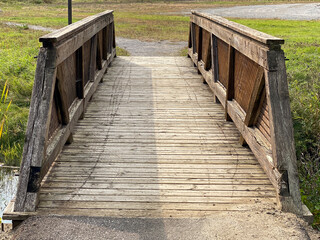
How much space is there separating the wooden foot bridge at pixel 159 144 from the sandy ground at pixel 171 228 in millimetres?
117

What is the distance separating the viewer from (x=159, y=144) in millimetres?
5176

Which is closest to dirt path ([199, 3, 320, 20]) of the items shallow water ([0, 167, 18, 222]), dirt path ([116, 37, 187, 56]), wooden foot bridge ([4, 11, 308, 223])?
dirt path ([116, 37, 187, 56])

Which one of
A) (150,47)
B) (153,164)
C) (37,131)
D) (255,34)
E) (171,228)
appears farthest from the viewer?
(150,47)

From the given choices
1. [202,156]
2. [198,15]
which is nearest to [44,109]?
[202,156]

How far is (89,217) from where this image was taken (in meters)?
3.44

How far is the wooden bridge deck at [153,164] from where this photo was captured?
371 cm

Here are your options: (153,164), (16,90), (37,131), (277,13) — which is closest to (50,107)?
(37,131)

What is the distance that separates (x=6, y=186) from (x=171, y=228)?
3.03 m

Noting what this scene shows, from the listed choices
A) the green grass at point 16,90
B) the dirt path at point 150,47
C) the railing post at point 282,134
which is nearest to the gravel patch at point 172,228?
the railing post at point 282,134

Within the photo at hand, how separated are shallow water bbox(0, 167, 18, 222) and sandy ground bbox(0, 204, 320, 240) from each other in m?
1.79

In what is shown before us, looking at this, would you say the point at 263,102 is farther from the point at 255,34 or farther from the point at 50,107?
the point at 50,107

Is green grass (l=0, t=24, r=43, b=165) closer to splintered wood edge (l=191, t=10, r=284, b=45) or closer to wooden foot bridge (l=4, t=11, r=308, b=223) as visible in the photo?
wooden foot bridge (l=4, t=11, r=308, b=223)

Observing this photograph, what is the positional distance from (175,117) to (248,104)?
1.56 m

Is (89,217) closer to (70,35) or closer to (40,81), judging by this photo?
(40,81)
